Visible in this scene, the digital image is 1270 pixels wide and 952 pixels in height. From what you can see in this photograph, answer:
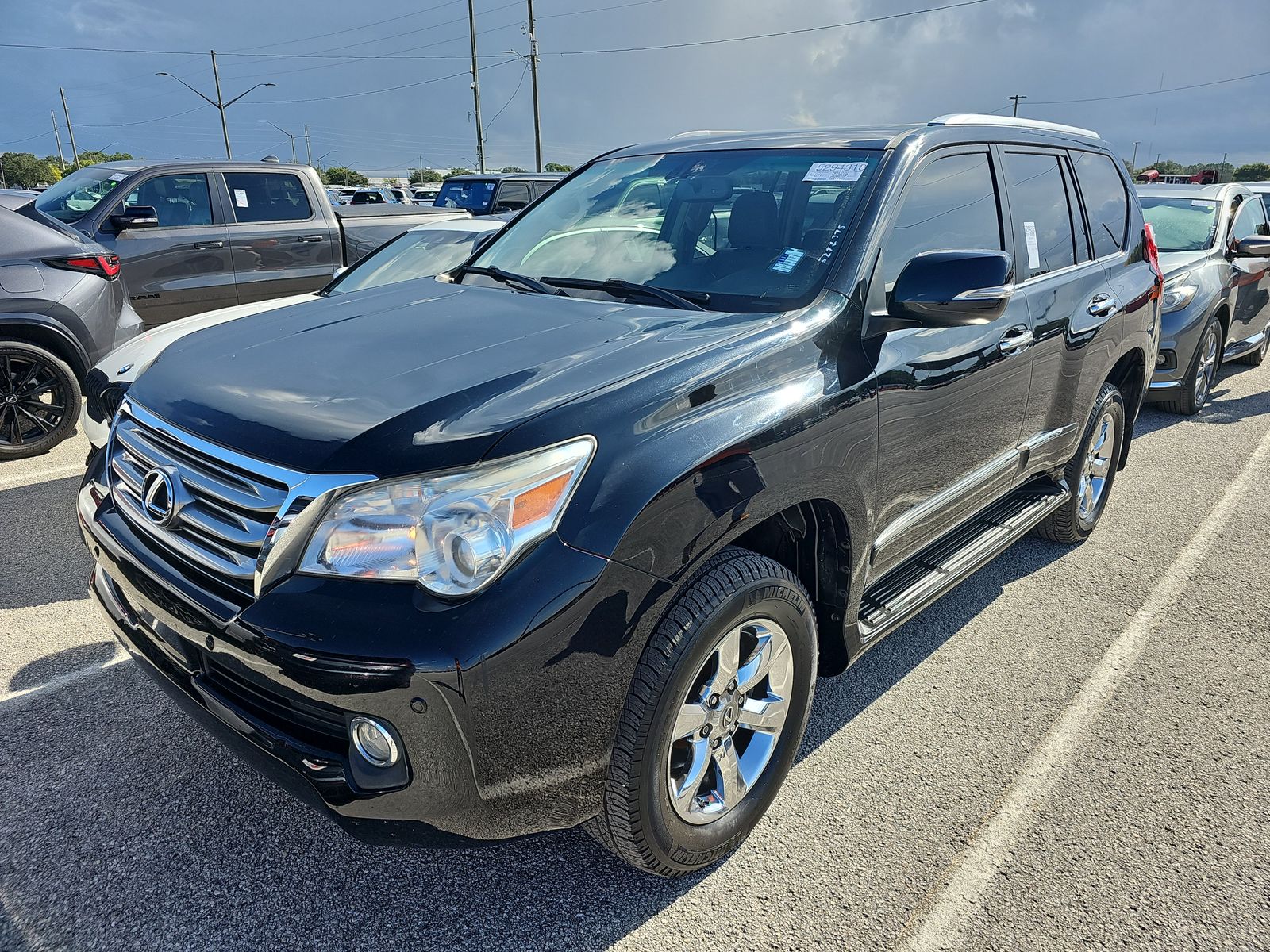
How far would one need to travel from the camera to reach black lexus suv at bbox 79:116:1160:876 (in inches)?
72.7

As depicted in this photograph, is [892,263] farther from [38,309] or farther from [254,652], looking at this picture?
[38,309]

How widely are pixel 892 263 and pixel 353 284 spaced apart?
13.8 feet

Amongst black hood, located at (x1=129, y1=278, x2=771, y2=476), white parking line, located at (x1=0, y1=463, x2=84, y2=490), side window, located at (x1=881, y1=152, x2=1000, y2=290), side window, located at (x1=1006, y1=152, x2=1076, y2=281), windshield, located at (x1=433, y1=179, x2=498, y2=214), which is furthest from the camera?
windshield, located at (x1=433, y1=179, x2=498, y2=214)

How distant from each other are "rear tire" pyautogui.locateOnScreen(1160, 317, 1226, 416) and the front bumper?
686 cm

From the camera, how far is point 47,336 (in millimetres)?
5859

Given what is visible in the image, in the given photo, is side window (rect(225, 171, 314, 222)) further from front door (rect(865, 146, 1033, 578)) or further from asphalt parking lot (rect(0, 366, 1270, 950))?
front door (rect(865, 146, 1033, 578))

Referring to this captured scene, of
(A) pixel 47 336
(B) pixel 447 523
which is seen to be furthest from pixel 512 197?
(B) pixel 447 523

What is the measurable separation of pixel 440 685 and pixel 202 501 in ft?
2.71

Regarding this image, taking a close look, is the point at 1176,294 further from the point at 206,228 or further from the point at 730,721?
the point at 206,228

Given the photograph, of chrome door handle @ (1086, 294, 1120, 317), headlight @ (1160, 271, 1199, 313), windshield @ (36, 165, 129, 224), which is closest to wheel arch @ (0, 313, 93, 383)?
windshield @ (36, 165, 129, 224)

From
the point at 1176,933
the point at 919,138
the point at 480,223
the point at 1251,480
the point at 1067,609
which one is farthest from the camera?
the point at 480,223

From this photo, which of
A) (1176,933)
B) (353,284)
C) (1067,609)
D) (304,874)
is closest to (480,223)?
(353,284)

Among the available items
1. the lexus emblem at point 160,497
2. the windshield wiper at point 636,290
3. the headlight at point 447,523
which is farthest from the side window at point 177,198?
the headlight at point 447,523

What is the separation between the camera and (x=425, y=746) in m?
1.83
